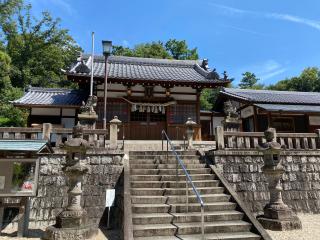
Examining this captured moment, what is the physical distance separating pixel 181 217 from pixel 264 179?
13.7 ft

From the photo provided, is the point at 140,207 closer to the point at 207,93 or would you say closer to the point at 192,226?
the point at 192,226

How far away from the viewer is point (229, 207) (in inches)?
268

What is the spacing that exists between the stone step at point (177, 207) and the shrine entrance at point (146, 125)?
8.09 m

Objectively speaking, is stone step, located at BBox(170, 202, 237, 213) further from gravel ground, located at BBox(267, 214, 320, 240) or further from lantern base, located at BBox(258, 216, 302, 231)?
gravel ground, located at BBox(267, 214, 320, 240)

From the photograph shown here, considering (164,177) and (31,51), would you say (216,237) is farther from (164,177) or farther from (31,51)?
(31,51)

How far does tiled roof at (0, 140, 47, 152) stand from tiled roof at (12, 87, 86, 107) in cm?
817

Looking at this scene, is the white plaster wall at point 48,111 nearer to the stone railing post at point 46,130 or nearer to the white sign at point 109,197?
the stone railing post at point 46,130

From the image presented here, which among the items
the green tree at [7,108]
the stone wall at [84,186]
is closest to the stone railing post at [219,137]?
the stone wall at [84,186]

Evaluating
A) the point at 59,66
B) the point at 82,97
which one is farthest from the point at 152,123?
the point at 59,66

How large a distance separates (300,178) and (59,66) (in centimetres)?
3145

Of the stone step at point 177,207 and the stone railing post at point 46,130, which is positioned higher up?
the stone railing post at point 46,130

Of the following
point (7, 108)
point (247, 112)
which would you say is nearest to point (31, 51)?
point (7, 108)

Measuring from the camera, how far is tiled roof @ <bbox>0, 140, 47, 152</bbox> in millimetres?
6457

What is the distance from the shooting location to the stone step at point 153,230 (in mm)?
5582
